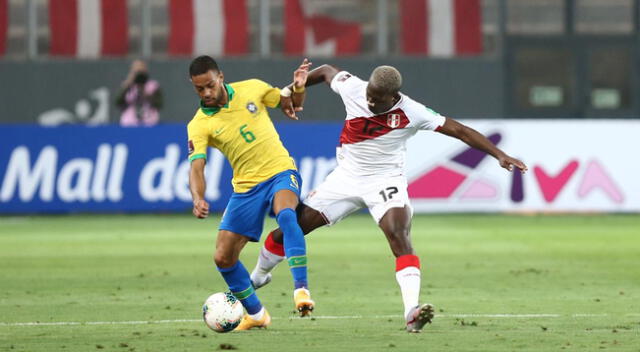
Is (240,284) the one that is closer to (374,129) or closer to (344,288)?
(374,129)

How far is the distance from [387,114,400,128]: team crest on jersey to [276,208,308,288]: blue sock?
0.93m

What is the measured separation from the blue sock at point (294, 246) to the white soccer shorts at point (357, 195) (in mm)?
555

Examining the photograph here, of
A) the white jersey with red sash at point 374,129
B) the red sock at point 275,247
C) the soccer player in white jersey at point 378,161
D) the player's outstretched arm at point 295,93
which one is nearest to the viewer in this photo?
the soccer player in white jersey at point 378,161

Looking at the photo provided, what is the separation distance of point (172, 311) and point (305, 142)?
1079cm

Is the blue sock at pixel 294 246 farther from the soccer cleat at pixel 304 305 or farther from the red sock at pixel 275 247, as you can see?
the red sock at pixel 275 247

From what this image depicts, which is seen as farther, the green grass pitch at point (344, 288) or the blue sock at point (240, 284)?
the blue sock at point (240, 284)

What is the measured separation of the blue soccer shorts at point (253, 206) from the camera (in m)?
9.83

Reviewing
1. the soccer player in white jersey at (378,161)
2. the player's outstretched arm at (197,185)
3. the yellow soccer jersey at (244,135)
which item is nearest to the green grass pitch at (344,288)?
the soccer player in white jersey at (378,161)

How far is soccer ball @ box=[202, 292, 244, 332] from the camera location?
31.0 feet

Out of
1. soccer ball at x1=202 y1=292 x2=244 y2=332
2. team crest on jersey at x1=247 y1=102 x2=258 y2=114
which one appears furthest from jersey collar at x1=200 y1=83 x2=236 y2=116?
soccer ball at x1=202 y1=292 x2=244 y2=332

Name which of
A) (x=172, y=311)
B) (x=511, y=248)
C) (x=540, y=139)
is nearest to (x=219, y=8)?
(x=540, y=139)

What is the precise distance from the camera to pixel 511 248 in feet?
54.7

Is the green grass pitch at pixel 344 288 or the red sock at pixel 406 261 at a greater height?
the red sock at pixel 406 261

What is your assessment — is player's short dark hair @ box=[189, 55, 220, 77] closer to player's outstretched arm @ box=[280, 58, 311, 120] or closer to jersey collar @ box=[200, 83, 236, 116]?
jersey collar @ box=[200, 83, 236, 116]
